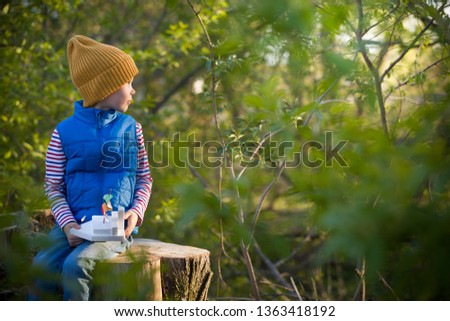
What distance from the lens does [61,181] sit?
2418mm

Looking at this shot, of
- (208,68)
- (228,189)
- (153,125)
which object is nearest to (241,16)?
(228,189)

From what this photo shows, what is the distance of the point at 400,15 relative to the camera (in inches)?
84.8

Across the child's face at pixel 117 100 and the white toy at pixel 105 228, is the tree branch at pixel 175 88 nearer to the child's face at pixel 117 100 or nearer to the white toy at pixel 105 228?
the child's face at pixel 117 100

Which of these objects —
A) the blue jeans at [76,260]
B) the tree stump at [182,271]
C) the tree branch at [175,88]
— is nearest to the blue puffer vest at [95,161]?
the blue jeans at [76,260]

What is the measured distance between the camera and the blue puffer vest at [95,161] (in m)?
2.36

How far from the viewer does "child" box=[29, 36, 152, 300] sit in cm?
234

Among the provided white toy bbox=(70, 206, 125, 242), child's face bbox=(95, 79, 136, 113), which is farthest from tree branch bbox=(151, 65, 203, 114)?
white toy bbox=(70, 206, 125, 242)

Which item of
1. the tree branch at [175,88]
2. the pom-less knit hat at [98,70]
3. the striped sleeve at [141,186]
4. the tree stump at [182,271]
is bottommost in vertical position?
the tree stump at [182,271]

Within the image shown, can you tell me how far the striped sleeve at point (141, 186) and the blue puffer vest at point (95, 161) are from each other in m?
0.03

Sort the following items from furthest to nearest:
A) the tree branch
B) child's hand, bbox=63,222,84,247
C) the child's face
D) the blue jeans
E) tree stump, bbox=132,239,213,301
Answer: the tree branch, tree stump, bbox=132,239,213,301, the child's face, child's hand, bbox=63,222,84,247, the blue jeans

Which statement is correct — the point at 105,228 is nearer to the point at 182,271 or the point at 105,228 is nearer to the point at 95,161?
the point at 95,161

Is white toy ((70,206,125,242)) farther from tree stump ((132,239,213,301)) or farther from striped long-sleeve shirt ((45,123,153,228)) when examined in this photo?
tree stump ((132,239,213,301))

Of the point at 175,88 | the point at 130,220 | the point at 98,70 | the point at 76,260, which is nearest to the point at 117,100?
the point at 98,70

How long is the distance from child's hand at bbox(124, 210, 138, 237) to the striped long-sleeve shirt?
25 mm
